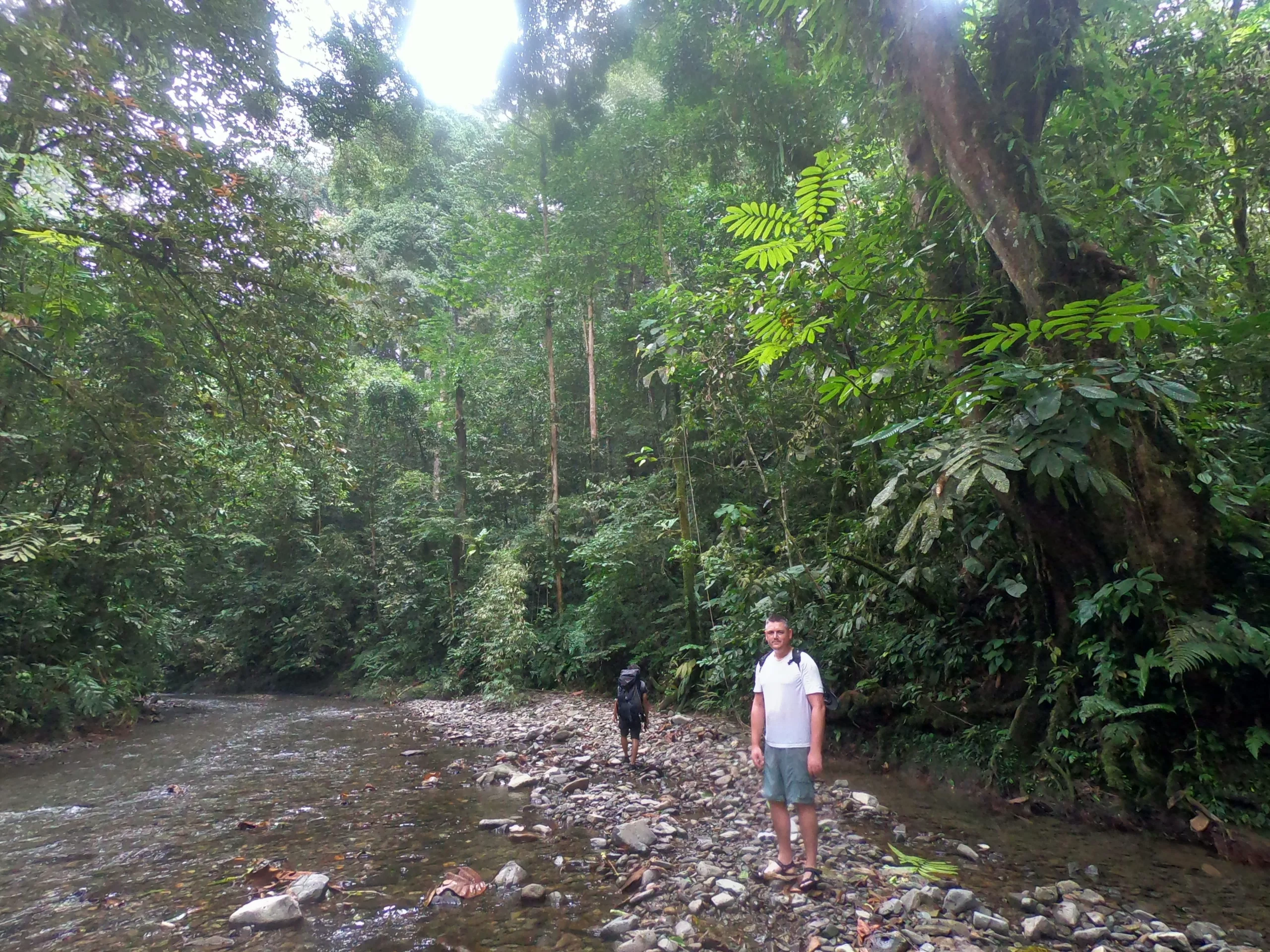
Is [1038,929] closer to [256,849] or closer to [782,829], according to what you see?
[782,829]

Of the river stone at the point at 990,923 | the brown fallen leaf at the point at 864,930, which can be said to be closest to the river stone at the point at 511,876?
the brown fallen leaf at the point at 864,930

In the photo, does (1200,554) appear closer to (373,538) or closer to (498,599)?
(498,599)

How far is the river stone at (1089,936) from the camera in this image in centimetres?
340

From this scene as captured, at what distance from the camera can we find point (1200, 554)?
468 cm

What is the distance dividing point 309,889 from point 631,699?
4.21 metres

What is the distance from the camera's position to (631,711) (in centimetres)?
806

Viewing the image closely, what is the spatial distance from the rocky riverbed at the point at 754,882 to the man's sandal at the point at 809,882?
4cm


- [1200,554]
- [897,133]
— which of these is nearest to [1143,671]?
[1200,554]

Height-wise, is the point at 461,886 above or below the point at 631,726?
below

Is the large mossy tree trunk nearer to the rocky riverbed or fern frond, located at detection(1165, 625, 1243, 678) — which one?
fern frond, located at detection(1165, 625, 1243, 678)

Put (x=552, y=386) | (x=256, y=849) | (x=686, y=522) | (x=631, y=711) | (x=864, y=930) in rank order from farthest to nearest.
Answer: (x=552, y=386), (x=686, y=522), (x=631, y=711), (x=256, y=849), (x=864, y=930)

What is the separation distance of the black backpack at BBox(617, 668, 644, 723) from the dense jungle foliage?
1.80 metres

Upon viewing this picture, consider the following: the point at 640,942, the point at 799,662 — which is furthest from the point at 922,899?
the point at 640,942

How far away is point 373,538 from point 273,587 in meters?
3.98
